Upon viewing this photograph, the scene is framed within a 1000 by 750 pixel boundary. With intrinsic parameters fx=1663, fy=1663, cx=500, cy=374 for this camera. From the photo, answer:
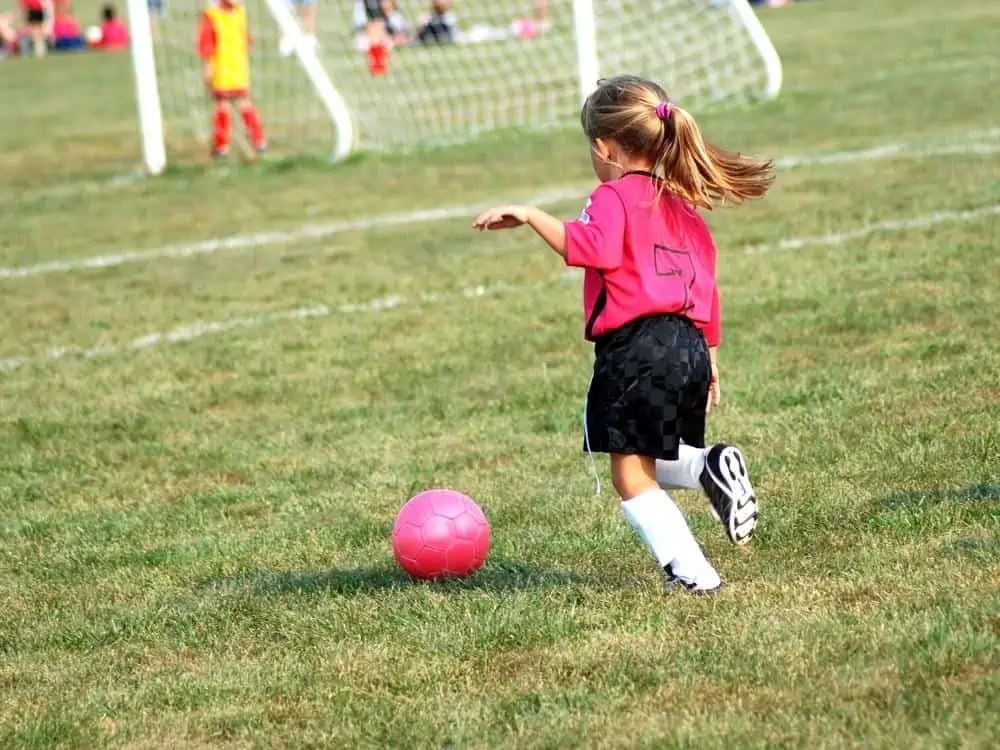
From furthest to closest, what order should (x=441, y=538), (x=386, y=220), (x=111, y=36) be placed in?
(x=111, y=36) < (x=386, y=220) < (x=441, y=538)

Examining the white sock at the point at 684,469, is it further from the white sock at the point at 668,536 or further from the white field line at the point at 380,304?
the white field line at the point at 380,304

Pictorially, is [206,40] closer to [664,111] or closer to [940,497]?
[940,497]

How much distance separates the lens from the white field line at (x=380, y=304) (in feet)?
29.9

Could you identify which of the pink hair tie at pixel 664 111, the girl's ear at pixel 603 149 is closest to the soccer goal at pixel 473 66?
the girl's ear at pixel 603 149

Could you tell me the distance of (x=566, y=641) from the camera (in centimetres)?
434

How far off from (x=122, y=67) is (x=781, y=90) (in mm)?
16139

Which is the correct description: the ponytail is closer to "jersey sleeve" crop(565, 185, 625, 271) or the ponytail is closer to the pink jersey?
the pink jersey

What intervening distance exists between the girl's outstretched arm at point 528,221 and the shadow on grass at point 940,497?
1.61 meters

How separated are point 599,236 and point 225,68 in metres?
13.9

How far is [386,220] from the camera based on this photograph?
12633mm

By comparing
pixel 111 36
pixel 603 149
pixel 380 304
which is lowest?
pixel 111 36

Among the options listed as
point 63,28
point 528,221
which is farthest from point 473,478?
point 63,28

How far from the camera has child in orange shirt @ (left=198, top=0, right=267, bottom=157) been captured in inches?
690

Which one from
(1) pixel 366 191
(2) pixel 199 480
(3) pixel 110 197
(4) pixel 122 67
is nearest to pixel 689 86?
(1) pixel 366 191
